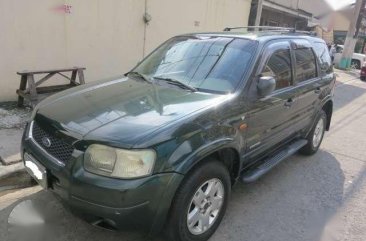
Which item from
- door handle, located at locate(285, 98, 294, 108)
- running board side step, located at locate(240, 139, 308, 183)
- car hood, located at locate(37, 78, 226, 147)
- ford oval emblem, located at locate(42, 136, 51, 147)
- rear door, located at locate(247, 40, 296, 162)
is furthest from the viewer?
door handle, located at locate(285, 98, 294, 108)

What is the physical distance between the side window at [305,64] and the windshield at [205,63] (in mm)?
954

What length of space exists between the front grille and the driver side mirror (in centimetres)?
185

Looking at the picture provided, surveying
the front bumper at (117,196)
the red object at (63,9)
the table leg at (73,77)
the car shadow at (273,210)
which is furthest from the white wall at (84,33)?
the front bumper at (117,196)

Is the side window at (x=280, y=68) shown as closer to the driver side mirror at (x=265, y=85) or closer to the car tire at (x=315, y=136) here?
the driver side mirror at (x=265, y=85)

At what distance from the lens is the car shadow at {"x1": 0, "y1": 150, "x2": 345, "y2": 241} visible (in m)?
3.26

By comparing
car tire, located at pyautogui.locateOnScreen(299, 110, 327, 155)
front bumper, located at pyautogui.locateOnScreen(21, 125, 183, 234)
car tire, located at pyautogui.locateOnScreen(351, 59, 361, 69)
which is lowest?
car tire, located at pyautogui.locateOnScreen(351, 59, 361, 69)

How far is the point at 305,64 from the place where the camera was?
15.7ft

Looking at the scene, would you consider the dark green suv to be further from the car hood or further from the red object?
the red object

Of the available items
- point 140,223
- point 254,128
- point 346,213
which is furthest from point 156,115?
point 346,213

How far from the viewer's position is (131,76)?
4137 millimetres

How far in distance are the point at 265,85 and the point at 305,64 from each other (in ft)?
5.12

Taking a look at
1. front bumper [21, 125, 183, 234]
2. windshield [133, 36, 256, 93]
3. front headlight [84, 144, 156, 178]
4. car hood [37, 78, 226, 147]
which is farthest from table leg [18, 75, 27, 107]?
front headlight [84, 144, 156, 178]

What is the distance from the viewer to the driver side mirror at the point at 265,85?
138 inches

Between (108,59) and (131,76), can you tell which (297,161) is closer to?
(131,76)
